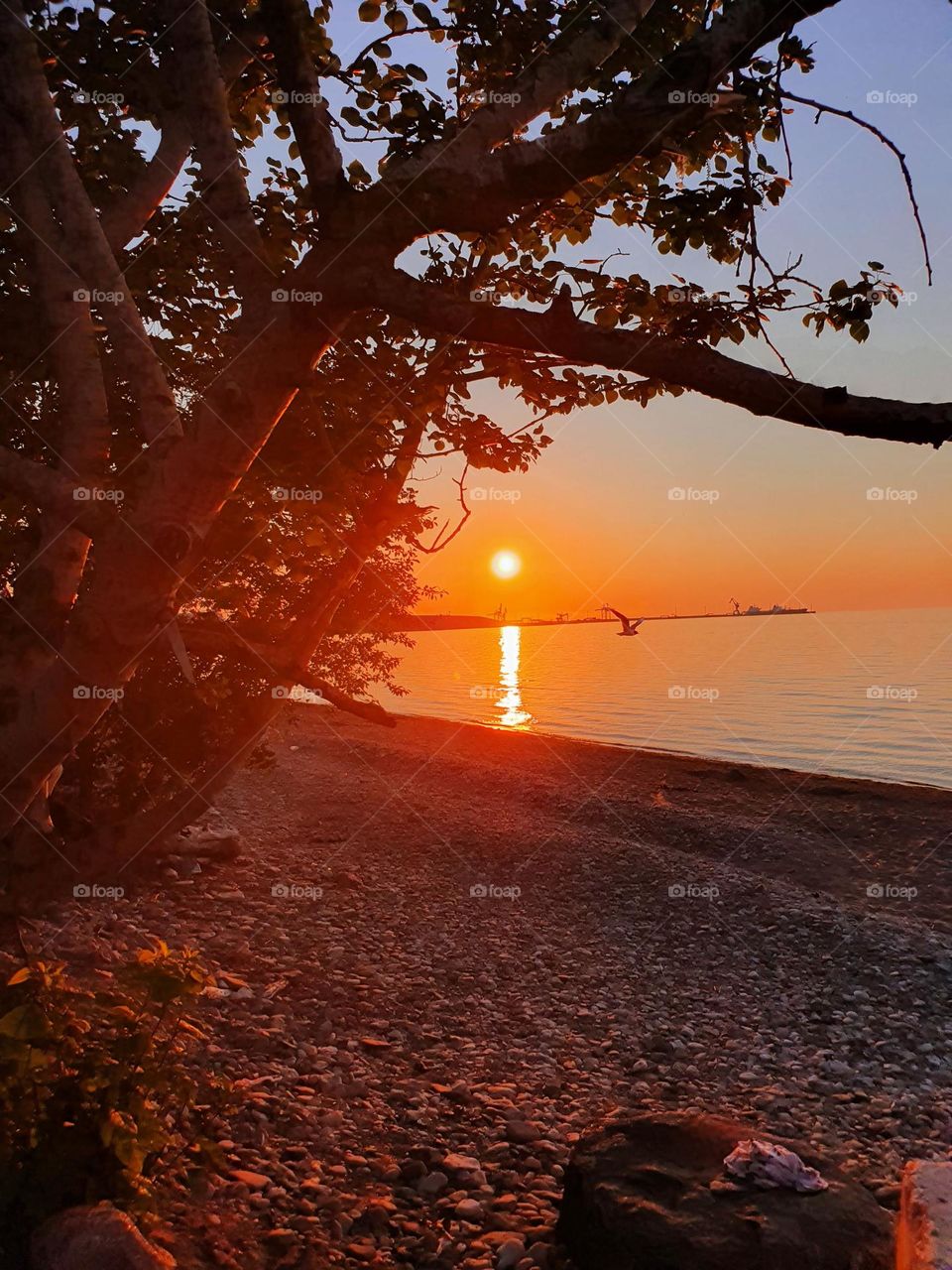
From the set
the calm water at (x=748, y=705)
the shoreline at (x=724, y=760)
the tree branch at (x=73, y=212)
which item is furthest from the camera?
the calm water at (x=748, y=705)

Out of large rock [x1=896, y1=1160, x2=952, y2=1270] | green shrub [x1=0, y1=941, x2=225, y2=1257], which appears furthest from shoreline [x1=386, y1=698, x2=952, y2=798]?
large rock [x1=896, y1=1160, x2=952, y2=1270]

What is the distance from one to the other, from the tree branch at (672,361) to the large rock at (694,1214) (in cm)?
511

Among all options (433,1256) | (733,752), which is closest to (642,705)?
(733,752)

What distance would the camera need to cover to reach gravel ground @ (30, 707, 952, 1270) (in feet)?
21.0

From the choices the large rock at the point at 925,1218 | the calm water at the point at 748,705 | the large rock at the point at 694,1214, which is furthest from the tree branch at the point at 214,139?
the calm water at the point at 748,705

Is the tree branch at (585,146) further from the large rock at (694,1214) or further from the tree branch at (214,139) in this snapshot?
the large rock at (694,1214)

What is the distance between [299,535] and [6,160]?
14.9 feet

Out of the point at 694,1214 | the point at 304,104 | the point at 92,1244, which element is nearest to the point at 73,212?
the point at 304,104

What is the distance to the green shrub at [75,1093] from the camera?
431 centimetres

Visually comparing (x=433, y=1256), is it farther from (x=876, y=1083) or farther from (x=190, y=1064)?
(x=876, y=1083)

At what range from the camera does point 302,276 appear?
4996 millimetres

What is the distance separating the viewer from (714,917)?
16016 mm

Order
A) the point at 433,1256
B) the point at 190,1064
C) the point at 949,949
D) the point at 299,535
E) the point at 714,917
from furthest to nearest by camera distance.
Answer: the point at 714,917
the point at 949,949
the point at 299,535
the point at 190,1064
the point at 433,1256

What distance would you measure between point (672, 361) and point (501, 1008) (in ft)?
31.2
